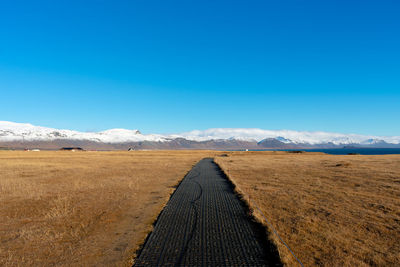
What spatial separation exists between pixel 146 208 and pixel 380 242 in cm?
1027

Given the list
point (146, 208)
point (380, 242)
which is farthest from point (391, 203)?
point (146, 208)

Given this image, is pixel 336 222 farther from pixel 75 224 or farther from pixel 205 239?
pixel 75 224

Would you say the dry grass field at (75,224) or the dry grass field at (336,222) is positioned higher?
the dry grass field at (336,222)

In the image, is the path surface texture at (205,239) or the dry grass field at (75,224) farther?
the dry grass field at (75,224)

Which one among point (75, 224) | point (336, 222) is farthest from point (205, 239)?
point (336, 222)

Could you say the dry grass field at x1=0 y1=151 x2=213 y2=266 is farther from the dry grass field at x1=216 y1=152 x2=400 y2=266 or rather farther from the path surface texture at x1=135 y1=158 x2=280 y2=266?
the dry grass field at x1=216 y1=152 x2=400 y2=266

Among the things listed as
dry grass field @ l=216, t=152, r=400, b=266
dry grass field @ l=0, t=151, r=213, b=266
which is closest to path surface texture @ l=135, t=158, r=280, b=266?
dry grass field @ l=0, t=151, r=213, b=266

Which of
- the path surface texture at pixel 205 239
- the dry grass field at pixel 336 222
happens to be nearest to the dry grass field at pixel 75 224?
the path surface texture at pixel 205 239

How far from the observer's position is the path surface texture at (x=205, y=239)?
666 centimetres

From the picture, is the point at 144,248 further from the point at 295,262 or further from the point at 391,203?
the point at 391,203

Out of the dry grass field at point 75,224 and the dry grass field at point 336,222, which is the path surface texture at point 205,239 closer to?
the dry grass field at point 75,224

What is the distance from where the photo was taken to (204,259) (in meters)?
6.71

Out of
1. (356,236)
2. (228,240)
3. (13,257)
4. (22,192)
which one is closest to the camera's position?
(13,257)

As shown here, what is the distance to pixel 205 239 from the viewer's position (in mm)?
8070
